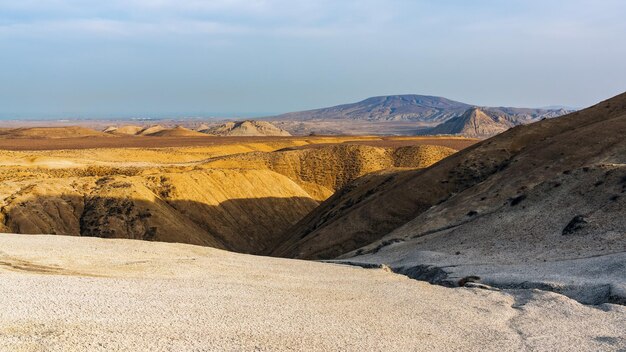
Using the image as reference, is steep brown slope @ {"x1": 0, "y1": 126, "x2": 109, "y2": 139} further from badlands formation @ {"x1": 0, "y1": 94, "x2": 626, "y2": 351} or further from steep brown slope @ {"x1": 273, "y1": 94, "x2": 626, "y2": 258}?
steep brown slope @ {"x1": 273, "y1": 94, "x2": 626, "y2": 258}

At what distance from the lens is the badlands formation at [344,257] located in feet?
55.0

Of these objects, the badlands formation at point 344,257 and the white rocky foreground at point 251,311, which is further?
the badlands formation at point 344,257

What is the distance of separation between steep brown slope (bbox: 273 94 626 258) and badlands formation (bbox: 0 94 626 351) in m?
0.19

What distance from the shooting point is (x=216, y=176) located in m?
66.2

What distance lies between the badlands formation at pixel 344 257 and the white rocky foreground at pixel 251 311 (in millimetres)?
86

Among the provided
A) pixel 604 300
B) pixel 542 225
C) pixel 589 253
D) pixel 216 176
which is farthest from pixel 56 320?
pixel 216 176

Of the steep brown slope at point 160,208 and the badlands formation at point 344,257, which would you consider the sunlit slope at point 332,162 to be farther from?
the badlands formation at point 344,257

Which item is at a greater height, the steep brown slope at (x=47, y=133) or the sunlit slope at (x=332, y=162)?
the steep brown slope at (x=47, y=133)

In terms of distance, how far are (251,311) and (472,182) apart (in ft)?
114

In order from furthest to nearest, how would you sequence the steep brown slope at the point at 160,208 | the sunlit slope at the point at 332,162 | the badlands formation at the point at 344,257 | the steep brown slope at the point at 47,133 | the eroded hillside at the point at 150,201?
the steep brown slope at the point at 47,133 < the sunlit slope at the point at 332,162 < the eroded hillside at the point at 150,201 < the steep brown slope at the point at 160,208 < the badlands formation at the point at 344,257

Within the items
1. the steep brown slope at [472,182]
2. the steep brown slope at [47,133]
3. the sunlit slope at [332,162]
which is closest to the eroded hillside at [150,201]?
the sunlit slope at [332,162]

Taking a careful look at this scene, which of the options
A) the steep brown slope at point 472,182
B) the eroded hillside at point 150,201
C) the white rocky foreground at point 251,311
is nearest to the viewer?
the white rocky foreground at point 251,311

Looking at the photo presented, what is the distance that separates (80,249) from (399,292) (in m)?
15.5

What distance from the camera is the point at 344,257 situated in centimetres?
3981
